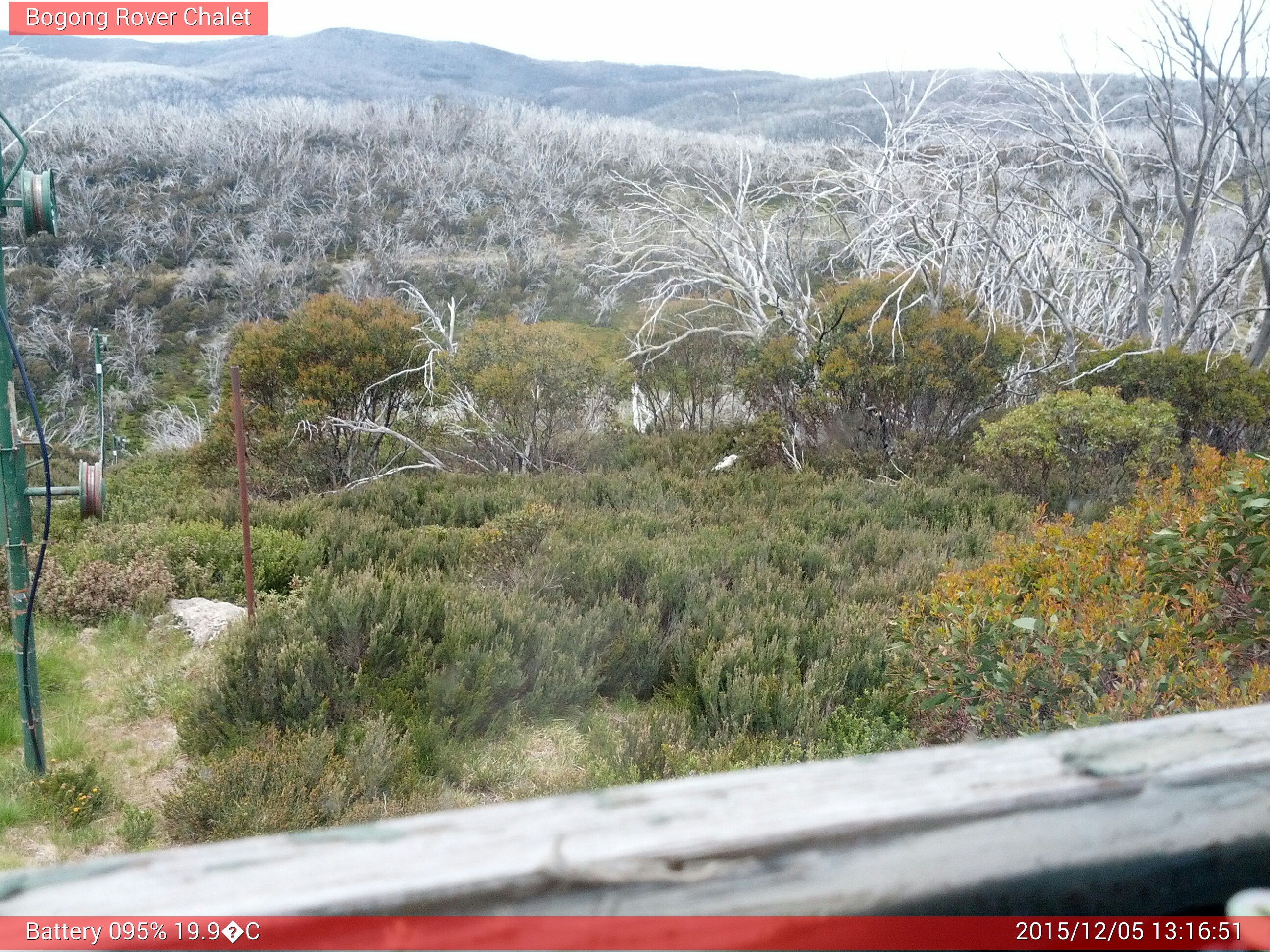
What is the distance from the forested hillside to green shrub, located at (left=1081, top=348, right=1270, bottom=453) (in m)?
0.03

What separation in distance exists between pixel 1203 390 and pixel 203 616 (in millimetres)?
8745

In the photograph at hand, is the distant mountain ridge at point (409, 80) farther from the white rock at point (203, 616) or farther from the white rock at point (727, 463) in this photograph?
the white rock at point (203, 616)

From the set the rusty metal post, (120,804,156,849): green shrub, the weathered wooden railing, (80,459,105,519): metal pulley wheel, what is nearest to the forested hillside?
(120,804,156,849): green shrub

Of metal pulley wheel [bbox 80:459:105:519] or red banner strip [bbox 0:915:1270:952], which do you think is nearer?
red banner strip [bbox 0:915:1270:952]

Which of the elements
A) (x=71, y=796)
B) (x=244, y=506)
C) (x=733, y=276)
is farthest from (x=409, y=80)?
(x=71, y=796)

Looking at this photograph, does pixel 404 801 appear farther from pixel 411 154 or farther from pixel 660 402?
pixel 411 154

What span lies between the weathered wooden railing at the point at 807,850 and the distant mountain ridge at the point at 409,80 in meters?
37.6

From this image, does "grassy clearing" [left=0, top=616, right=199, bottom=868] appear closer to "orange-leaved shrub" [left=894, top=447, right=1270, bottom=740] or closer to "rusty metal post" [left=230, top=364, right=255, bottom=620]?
"rusty metal post" [left=230, top=364, right=255, bottom=620]

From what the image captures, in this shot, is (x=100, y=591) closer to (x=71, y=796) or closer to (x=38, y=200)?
(x=71, y=796)

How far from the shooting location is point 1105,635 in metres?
3.15

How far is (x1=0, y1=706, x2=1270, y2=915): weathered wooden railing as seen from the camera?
1.91 feet

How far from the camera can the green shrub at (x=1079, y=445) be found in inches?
301

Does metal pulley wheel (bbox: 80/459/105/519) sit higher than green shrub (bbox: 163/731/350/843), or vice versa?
metal pulley wheel (bbox: 80/459/105/519)

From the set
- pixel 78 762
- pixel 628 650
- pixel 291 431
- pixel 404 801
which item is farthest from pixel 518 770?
pixel 291 431
